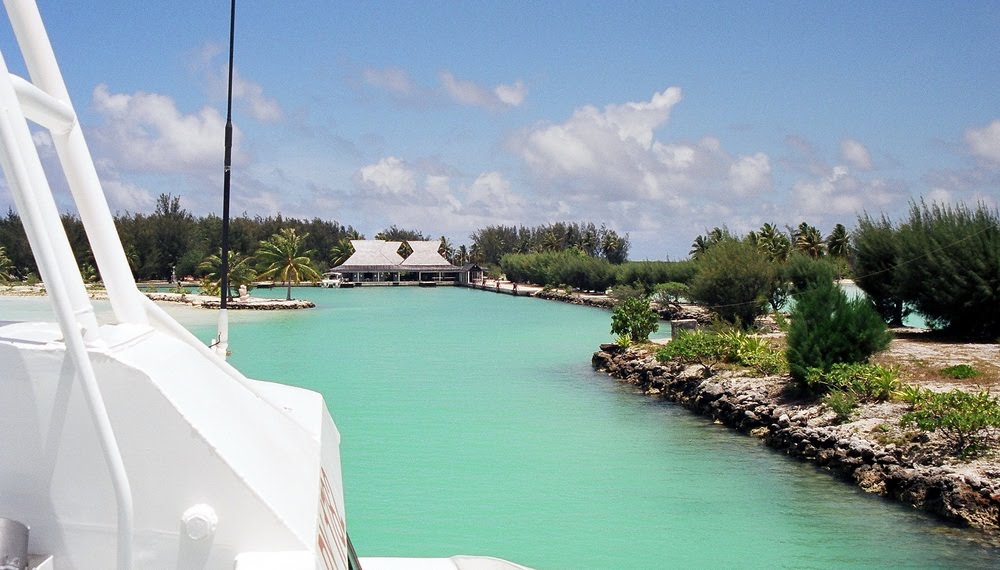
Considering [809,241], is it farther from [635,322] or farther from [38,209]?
[38,209]

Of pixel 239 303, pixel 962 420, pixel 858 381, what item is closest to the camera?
pixel 962 420

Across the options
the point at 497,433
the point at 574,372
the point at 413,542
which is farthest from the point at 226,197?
the point at 574,372

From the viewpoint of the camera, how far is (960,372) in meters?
16.2

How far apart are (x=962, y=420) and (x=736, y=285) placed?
18758 millimetres

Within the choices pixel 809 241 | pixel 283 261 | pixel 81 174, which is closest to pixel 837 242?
pixel 809 241

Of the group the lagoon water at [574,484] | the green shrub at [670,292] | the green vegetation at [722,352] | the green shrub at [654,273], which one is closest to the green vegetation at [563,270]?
the green shrub at [654,273]

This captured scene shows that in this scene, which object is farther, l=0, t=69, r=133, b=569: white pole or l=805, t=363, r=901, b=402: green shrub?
l=805, t=363, r=901, b=402: green shrub

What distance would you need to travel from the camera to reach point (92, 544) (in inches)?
94.3

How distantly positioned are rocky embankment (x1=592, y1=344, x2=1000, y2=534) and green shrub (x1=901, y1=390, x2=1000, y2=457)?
0.27 metres

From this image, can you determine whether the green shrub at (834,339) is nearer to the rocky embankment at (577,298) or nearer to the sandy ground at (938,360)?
the sandy ground at (938,360)

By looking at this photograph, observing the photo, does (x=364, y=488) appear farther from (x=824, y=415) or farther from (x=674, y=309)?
(x=674, y=309)

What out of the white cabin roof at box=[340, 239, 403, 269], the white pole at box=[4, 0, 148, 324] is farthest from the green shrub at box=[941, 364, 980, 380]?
the white cabin roof at box=[340, 239, 403, 269]

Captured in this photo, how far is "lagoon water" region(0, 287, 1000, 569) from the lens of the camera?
33.9 ft

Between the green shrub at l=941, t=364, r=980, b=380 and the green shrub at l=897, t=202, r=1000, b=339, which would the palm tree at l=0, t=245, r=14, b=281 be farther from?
the green shrub at l=941, t=364, r=980, b=380
